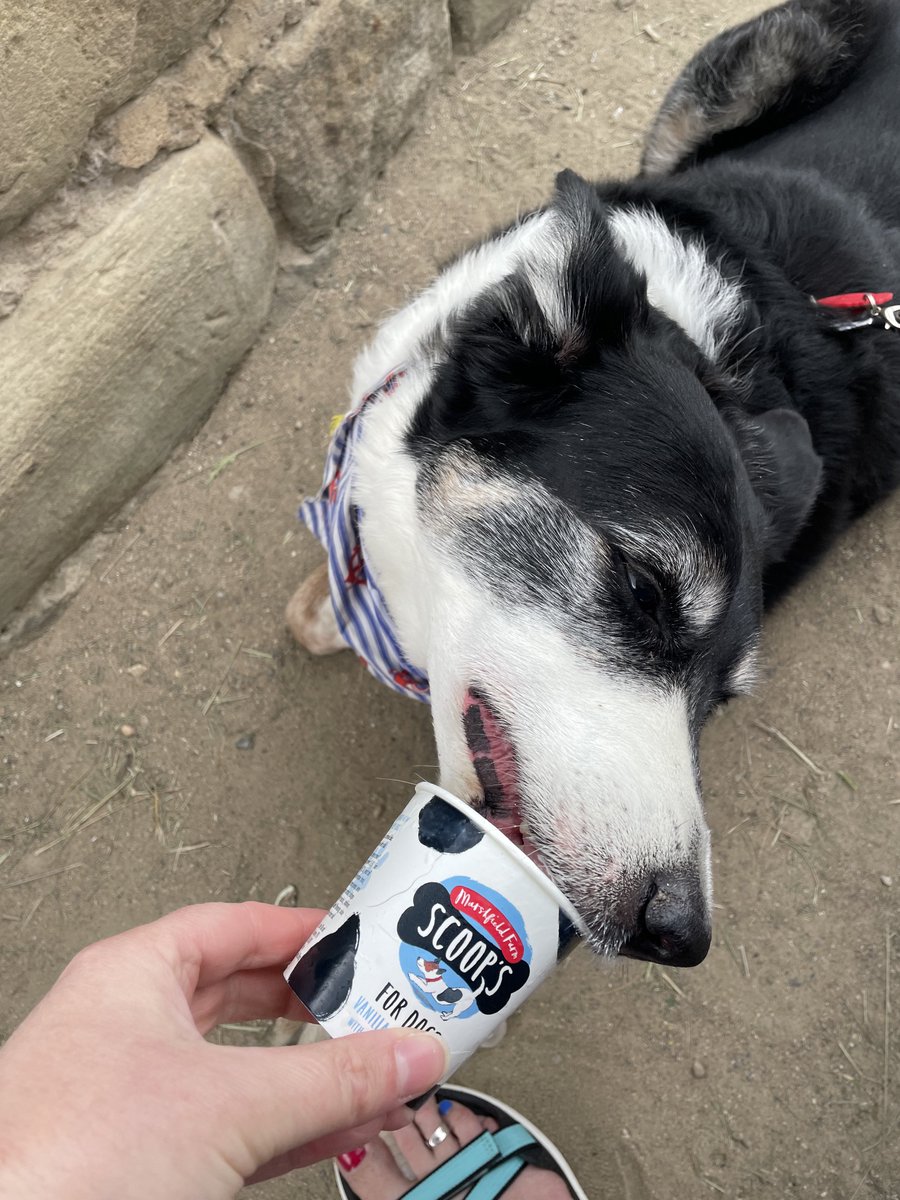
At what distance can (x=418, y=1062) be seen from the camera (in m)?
1.19

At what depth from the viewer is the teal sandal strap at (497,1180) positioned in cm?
232

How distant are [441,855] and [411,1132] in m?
1.64

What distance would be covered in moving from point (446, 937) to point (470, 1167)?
160 cm

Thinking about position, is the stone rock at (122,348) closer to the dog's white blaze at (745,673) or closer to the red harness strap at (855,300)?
the red harness strap at (855,300)

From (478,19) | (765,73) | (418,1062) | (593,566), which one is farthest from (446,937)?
(478,19)

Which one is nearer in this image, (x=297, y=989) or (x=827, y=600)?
(x=297, y=989)

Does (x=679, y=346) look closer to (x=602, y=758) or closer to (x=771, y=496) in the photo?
(x=771, y=496)

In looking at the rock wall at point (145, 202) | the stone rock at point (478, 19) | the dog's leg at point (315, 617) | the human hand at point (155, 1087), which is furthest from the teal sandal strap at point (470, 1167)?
the stone rock at point (478, 19)

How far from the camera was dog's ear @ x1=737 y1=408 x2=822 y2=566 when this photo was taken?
198cm

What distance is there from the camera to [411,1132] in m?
2.37

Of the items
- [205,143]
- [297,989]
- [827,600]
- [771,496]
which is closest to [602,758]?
[297,989]

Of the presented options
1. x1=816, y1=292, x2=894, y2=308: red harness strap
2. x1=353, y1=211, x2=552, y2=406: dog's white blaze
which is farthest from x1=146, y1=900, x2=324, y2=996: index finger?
x1=816, y1=292, x2=894, y2=308: red harness strap

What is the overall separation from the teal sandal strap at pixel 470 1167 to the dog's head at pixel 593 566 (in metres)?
1.17

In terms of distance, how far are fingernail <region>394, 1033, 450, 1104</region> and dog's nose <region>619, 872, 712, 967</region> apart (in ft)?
1.70
